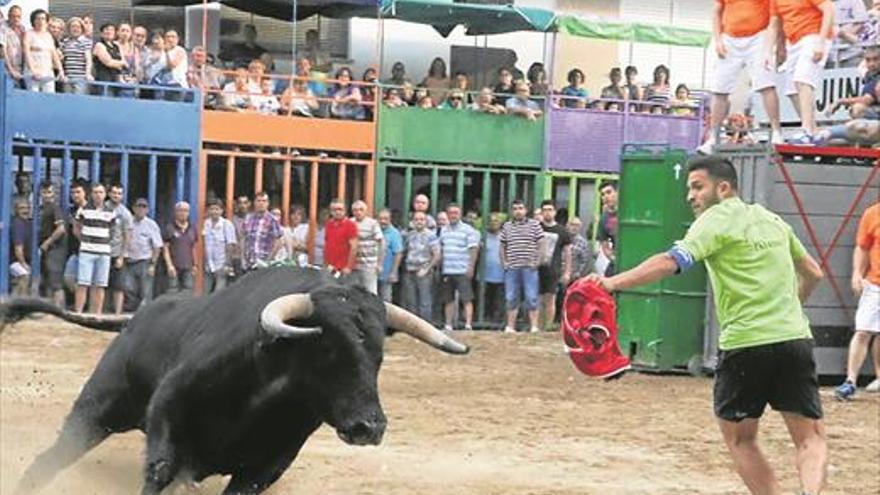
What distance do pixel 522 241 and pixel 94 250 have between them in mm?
5622

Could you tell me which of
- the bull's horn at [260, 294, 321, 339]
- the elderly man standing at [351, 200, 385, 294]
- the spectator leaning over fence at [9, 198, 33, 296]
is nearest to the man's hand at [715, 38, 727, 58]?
the elderly man standing at [351, 200, 385, 294]

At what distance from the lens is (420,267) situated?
22.5 m

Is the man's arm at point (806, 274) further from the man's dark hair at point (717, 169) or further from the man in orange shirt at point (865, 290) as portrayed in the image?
the man in orange shirt at point (865, 290)

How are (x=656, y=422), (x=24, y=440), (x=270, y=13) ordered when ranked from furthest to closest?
(x=270, y=13) < (x=656, y=422) < (x=24, y=440)

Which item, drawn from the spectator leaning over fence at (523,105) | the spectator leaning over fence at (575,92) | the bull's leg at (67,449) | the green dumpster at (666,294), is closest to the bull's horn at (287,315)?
the bull's leg at (67,449)

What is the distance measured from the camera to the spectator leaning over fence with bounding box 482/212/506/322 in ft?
77.7

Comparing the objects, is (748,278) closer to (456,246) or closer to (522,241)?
(522,241)

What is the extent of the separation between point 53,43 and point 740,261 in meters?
15.7

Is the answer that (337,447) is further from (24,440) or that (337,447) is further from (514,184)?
(514,184)

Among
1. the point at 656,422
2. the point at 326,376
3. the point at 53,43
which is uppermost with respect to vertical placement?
the point at 53,43

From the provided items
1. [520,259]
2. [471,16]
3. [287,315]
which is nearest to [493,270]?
[520,259]

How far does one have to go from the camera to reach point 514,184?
26797 millimetres

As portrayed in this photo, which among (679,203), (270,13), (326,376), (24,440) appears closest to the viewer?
(326,376)

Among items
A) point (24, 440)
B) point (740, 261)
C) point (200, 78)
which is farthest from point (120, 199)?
point (740, 261)
